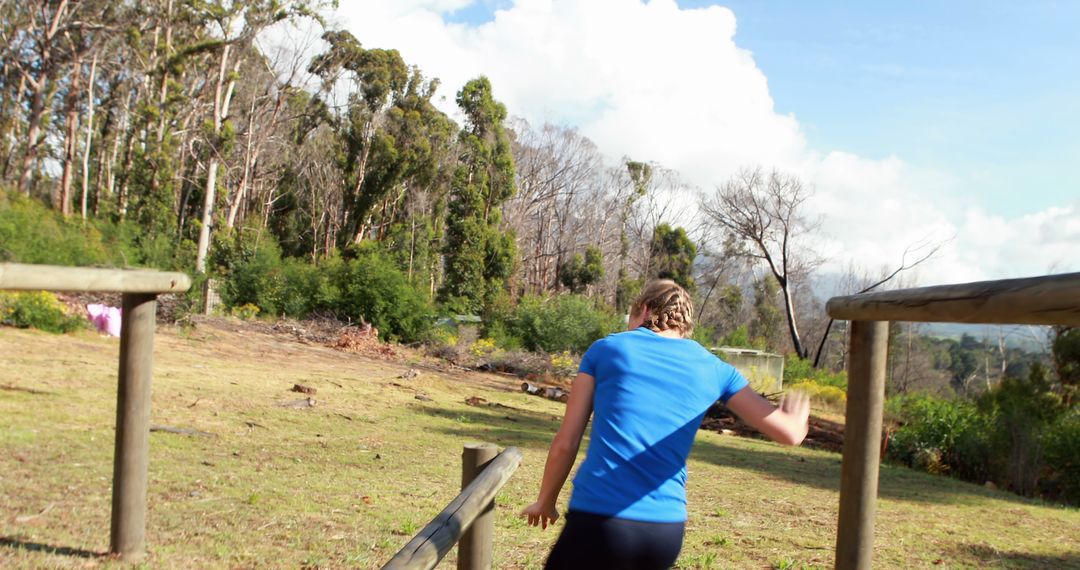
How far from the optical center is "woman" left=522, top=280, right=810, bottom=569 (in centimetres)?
239

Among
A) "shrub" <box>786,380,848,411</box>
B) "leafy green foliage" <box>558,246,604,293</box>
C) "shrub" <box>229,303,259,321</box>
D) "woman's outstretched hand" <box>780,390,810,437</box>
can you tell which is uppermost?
"leafy green foliage" <box>558,246,604,293</box>

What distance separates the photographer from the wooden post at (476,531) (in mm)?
3096

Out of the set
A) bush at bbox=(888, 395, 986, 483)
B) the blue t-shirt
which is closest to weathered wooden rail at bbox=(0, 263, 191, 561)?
the blue t-shirt

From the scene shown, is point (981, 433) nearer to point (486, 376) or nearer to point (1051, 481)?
point (1051, 481)

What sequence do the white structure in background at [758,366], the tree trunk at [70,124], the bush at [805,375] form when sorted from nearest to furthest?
1. the white structure in background at [758,366]
2. the bush at [805,375]
3. the tree trunk at [70,124]

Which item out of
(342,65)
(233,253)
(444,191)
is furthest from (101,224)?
(444,191)

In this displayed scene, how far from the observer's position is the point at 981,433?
13266mm

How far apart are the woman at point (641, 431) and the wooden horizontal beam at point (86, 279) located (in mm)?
1917

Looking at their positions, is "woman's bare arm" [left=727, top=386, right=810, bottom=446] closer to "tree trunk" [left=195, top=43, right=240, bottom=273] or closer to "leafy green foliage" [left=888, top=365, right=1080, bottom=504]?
"leafy green foliage" [left=888, top=365, right=1080, bottom=504]

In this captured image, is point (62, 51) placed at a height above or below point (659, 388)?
above

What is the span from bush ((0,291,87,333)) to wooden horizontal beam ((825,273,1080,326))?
14626 millimetres

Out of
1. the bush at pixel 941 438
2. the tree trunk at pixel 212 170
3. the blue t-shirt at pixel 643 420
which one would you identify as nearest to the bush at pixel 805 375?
the bush at pixel 941 438

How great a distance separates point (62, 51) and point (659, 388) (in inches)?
1487

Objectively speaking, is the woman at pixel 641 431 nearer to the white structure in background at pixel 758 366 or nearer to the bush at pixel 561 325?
the white structure in background at pixel 758 366
